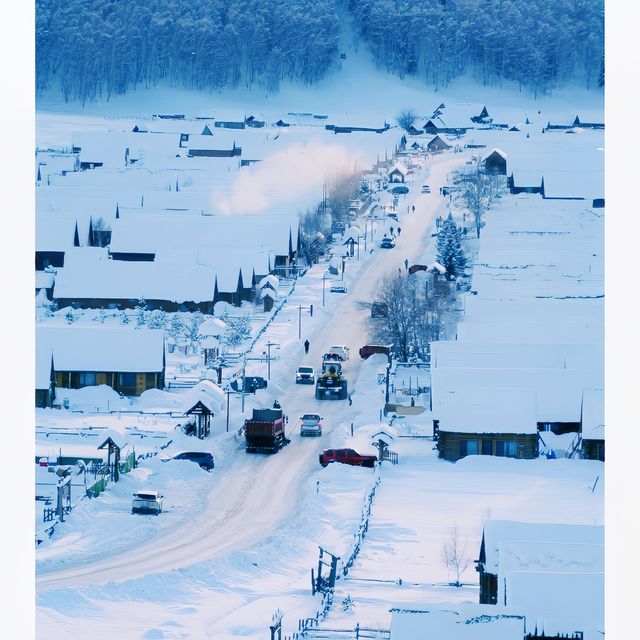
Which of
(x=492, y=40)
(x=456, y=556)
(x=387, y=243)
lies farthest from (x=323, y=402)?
(x=492, y=40)

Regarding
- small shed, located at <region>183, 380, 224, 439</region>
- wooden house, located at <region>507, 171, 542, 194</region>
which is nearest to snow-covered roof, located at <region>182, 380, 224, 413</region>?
small shed, located at <region>183, 380, 224, 439</region>

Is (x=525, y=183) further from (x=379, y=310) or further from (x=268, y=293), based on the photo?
(x=379, y=310)

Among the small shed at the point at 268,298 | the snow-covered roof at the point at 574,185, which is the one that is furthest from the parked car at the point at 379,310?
the snow-covered roof at the point at 574,185

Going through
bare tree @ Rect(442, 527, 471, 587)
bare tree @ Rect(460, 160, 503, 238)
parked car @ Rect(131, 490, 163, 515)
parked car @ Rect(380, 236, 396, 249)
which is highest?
bare tree @ Rect(460, 160, 503, 238)

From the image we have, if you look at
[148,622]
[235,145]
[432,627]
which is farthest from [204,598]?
[235,145]

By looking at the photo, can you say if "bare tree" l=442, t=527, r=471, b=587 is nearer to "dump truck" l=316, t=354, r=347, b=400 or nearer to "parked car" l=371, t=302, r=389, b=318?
"dump truck" l=316, t=354, r=347, b=400
